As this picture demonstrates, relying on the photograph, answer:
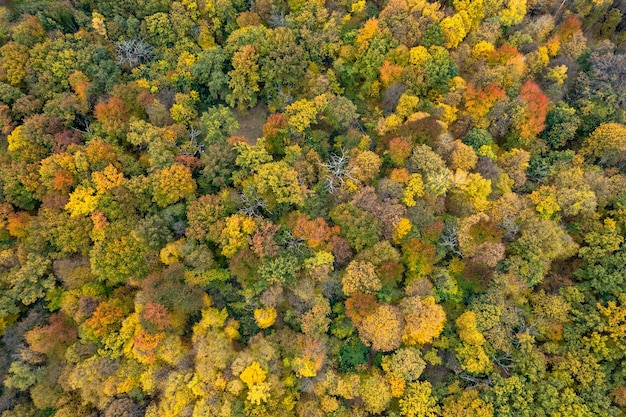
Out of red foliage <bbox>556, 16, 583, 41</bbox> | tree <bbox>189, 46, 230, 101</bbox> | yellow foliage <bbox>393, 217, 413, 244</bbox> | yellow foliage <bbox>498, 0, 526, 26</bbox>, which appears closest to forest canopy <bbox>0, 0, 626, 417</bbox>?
yellow foliage <bbox>393, 217, 413, 244</bbox>

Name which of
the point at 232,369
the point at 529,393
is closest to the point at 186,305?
the point at 232,369

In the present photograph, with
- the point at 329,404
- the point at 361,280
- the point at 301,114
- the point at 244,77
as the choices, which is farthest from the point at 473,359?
the point at 244,77

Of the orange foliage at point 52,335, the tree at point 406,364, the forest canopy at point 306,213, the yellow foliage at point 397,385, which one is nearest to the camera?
the tree at point 406,364

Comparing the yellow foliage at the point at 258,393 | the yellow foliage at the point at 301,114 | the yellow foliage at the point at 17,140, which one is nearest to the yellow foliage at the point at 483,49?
the yellow foliage at the point at 301,114

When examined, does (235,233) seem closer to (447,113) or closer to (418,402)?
(418,402)

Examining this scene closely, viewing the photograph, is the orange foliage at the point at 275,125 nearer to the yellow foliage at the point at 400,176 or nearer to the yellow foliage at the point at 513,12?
the yellow foliage at the point at 400,176

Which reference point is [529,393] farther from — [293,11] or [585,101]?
[293,11]
